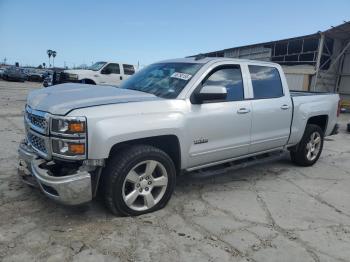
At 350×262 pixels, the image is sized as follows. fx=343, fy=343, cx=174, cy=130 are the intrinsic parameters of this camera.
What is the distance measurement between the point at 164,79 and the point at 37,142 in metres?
1.74

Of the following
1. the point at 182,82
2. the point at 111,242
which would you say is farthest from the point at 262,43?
the point at 111,242

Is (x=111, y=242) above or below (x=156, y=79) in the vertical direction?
below

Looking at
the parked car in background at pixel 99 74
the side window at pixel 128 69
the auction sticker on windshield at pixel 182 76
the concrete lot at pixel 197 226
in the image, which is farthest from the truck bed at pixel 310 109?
the side window at pixel 128 69

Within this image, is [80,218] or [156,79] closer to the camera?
[80,218]

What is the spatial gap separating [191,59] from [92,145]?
2.11 metres

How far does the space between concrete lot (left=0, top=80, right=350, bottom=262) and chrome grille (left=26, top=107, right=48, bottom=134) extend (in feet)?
3.05

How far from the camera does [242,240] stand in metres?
3.39

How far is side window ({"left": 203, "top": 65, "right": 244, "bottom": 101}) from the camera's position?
4406mm

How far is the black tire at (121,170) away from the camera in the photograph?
3.46m

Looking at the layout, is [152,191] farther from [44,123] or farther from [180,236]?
[44,123]

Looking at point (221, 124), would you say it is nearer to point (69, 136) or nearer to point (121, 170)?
point (121, 170)

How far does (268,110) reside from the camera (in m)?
4.95

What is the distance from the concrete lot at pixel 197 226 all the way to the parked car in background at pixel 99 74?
10495 millimetres

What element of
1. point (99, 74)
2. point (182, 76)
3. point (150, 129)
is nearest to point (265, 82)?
point (182, 76)
